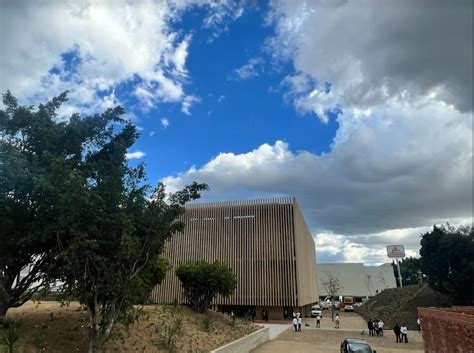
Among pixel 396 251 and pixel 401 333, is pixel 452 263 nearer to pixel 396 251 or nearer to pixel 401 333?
pixel 401 333

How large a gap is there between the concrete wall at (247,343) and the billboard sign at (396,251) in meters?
50.5

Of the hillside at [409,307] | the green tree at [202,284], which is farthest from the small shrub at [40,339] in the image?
the hillside at [409,307]

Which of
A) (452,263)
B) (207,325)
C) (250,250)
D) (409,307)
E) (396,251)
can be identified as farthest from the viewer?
(396,251)

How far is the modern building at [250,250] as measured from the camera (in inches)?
1639

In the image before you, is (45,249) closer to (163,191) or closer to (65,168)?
(65,168)

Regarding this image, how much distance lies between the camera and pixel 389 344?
23375 millimetres

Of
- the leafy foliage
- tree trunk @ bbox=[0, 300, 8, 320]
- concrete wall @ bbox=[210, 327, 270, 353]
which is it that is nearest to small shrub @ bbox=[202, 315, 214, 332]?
concrete wall @ bbox=[210, 327, 270, 353]

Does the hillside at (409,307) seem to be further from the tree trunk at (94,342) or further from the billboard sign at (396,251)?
the tree trunk at (94,342)

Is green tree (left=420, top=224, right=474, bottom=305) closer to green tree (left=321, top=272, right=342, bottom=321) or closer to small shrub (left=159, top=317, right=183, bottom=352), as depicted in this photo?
green tree (left=321, top=272, right=342, bottom=321)

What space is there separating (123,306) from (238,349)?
28.2 feet

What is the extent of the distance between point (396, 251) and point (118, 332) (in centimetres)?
6437

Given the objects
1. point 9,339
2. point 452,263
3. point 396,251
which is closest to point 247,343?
point 9,339

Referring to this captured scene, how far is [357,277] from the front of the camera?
83500 mm

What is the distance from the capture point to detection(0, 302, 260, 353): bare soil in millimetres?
12195
